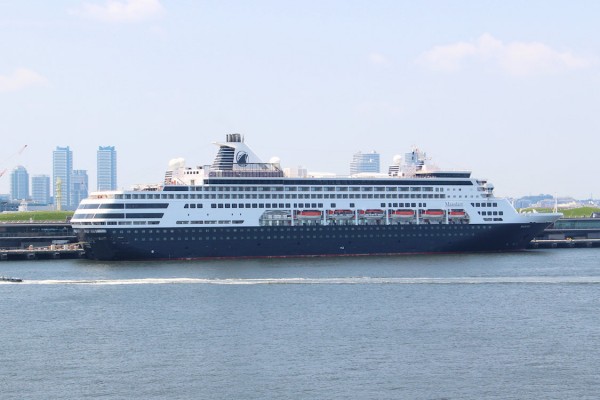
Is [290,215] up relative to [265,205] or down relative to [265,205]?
down

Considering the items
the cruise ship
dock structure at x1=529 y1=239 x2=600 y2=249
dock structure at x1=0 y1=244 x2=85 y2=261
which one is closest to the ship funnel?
the cruise ship

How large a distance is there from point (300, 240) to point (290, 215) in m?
2.27

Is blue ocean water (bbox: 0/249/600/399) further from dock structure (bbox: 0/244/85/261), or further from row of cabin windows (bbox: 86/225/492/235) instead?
dock structure (bbox: 0/244/85/261)

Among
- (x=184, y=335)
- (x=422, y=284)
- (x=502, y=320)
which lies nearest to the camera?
(x=184, y=335)

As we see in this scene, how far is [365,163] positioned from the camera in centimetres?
13650

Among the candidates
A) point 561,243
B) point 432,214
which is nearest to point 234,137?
point 432,214

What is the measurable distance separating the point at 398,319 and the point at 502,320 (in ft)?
15.2

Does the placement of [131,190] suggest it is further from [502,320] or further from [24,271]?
[502,320]

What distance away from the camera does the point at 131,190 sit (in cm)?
7600

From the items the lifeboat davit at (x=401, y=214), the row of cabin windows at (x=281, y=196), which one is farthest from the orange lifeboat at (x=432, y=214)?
the row of cabin windows at (x=281, y=196)

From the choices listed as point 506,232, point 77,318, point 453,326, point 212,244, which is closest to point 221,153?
point 212,244

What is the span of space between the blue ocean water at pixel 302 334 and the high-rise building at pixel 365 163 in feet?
142

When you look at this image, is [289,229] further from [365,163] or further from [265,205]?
[365,163]

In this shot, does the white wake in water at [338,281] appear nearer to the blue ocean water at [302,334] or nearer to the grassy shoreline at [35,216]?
the blue ocean water at [302,334]
